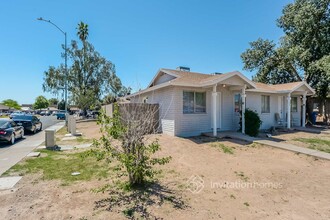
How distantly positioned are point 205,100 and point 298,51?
1409 cm

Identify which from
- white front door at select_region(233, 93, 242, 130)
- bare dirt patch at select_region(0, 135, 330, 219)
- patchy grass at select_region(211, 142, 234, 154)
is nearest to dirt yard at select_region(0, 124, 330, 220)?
bare dirt patch at select_region(0, 135, 330, 219)

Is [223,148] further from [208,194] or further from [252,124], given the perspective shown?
[208,194]

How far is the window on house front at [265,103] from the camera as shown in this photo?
1642 cm

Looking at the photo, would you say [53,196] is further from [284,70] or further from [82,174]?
[284,70]

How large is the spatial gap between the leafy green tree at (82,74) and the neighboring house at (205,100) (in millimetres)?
22087

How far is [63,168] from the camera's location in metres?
7.08

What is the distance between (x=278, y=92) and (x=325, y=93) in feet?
30.6

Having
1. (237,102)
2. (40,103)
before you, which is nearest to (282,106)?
(237,102)

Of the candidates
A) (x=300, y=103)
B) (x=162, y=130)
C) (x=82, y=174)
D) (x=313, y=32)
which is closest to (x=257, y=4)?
(x=313, y=32)

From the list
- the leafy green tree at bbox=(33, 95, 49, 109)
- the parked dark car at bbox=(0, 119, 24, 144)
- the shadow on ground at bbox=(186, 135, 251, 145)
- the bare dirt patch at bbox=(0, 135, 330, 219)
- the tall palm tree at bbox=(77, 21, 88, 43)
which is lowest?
the bare dirt patch at bbox=(0, 135, 330, 219)

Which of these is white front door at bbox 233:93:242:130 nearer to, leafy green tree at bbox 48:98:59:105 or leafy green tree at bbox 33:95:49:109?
leafy green tree at bbox 33:95:49:109

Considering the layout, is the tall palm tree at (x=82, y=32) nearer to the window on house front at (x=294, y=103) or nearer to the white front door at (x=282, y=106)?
the white front door at (x=282, y=106)

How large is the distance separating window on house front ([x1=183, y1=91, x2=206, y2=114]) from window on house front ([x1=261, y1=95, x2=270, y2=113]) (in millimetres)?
6341

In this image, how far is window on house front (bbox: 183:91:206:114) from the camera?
12.4 metres
